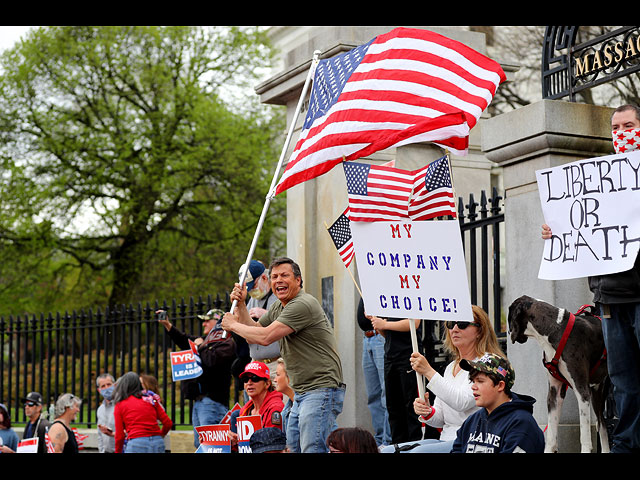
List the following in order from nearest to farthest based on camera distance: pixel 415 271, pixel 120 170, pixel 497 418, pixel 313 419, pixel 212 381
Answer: pixel 497 418 < pixel 415 271 < pixel 313 419 < pixel 212 381 < pixel 120 170

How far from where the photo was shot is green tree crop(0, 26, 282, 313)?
29.3 m

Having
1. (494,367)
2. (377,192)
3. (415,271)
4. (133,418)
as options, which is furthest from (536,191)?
(133,418)

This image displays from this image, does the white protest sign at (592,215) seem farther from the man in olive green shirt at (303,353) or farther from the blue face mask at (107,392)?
the blue face mask at (107,392)

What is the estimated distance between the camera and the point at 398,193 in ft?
23.9

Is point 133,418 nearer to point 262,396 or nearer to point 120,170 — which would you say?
point 262,396

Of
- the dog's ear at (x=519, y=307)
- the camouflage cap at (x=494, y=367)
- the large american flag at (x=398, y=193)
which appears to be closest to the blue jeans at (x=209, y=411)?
the large american flag at (x=398, y=193)

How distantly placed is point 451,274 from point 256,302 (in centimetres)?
379

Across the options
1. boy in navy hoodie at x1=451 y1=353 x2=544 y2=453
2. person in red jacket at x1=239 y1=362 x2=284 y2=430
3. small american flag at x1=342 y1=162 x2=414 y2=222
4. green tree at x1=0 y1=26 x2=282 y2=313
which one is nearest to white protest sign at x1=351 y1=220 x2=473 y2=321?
small american flag at x1=342 y1=162 x2=414 y2=222

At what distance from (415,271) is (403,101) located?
1.47 meters

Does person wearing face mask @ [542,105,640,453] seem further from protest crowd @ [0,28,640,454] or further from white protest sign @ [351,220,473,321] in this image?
white protest sign @ [351,220,473,321]

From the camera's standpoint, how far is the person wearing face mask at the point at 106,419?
11828mm

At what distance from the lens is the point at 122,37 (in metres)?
30.3

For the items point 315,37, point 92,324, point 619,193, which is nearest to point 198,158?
point 92,324

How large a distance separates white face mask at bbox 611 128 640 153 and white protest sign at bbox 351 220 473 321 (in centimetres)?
110
